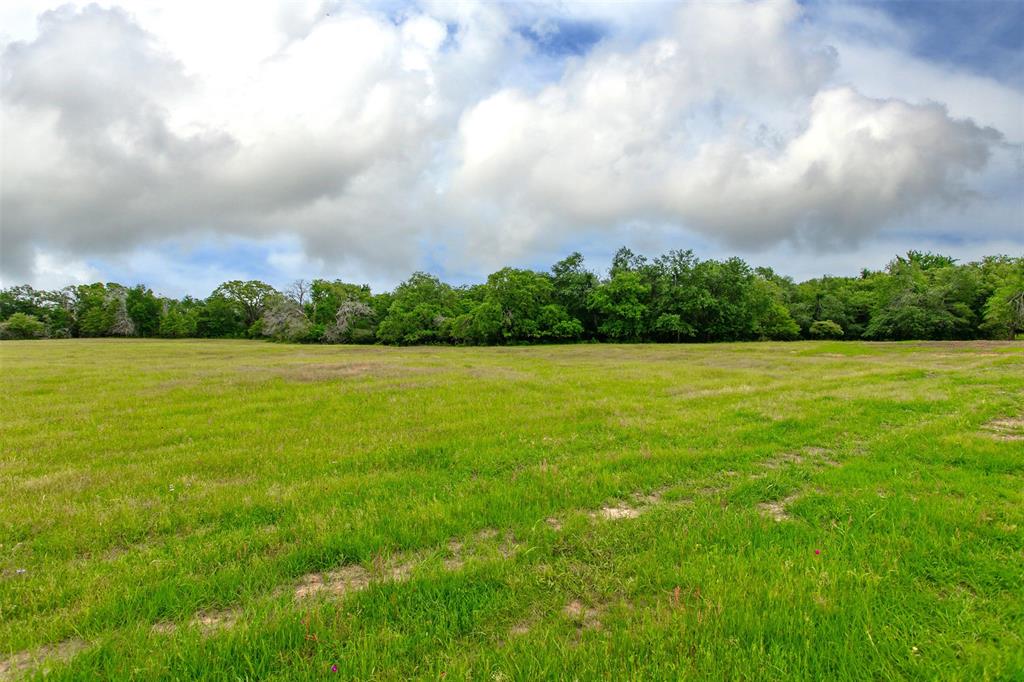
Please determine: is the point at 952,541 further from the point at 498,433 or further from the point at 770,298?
the point at 770,298

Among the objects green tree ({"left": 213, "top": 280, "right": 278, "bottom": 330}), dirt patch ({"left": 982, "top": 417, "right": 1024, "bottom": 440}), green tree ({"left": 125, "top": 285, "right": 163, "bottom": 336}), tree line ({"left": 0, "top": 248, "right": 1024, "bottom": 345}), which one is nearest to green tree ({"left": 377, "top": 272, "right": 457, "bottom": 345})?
tree line ({"left": 0, "top": 248, "right": 1024, "bottom": 345})

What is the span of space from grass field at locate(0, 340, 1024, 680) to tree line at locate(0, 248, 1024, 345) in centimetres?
7872

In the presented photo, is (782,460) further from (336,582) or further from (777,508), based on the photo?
(336,582)

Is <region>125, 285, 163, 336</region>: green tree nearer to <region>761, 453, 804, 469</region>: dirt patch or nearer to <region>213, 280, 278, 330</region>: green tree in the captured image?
<region>213, 280, 278, 330</region>: green tree

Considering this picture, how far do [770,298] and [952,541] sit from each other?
4243 inches

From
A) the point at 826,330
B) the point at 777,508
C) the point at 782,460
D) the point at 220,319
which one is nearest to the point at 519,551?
the point at 777,508

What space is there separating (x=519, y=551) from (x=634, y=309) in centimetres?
8760

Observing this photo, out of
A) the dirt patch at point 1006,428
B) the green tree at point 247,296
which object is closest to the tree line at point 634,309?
the green tree at point 247,296

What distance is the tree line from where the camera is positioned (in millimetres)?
89188

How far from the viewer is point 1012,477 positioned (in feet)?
25.4

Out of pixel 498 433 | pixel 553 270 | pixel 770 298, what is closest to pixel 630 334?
pixel 553 270

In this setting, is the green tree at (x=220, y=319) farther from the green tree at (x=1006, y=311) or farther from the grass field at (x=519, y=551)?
the green tree at (x=1006, y=311)

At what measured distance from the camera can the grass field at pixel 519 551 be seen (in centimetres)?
379

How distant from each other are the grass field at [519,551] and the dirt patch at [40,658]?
0.03m
